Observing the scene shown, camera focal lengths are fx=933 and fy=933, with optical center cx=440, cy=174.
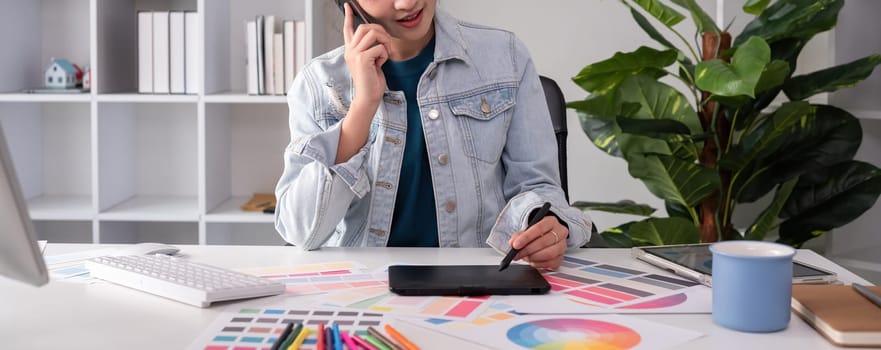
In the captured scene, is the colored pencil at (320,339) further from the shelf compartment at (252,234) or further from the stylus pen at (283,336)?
the shelf compartment at (252,234)

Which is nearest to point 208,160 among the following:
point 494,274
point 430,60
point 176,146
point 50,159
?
point 176,146

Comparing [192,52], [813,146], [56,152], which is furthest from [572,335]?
[56,152]

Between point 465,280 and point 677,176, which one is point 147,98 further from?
point 465,280

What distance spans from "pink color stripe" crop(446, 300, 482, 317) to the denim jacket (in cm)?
48

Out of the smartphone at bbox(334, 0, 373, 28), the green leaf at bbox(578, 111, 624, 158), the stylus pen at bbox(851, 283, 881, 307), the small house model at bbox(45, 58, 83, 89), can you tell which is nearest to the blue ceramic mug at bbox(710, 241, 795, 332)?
the stylus pen at bbox(851, 283, 881, 307)

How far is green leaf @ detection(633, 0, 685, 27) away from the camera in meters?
2.41

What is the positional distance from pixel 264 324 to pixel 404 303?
175 millimetres

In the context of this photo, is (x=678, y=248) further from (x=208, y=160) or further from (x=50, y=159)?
(x=50, y=159)

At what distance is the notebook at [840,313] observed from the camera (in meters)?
0.95

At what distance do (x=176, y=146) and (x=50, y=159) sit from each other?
1.35ft

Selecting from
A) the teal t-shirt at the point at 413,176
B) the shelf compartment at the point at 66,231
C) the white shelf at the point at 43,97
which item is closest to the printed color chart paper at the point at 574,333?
the teal t-shirt at the point at 413,176

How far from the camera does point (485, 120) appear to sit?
1.67m

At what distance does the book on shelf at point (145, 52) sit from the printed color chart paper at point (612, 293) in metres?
1.81

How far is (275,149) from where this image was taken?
3.04m
